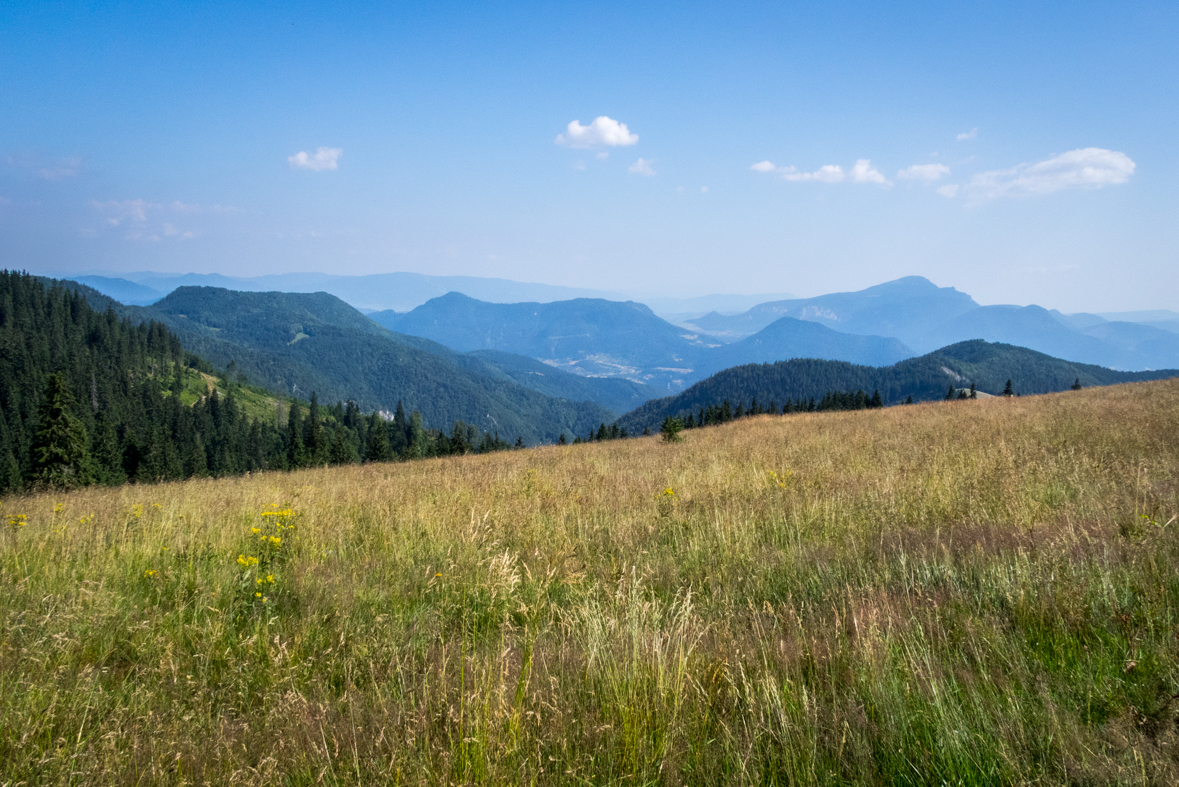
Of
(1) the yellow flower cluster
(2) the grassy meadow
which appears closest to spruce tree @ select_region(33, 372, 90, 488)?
(2) the grassy meadow

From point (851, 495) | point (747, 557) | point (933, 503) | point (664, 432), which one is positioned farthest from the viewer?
point (664, 432)

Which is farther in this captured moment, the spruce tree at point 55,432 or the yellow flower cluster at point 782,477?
the spruce tree at point 55,432

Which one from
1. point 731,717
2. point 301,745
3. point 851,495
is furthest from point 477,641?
point 851,495

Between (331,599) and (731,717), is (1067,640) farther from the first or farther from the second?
(331,599)

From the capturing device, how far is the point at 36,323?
5157 inches

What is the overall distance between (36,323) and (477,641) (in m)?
191

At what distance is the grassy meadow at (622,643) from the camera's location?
78.5 inches

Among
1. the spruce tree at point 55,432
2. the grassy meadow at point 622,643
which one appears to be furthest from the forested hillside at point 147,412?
the grassy meadow at point 622,643

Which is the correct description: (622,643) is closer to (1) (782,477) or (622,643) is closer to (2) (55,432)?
(1) (782,477)

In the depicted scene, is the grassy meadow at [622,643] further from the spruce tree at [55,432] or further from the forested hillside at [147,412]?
the forested hillside at [147,412]

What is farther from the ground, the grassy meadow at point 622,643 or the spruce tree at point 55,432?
the grassy meadow at point 622,643

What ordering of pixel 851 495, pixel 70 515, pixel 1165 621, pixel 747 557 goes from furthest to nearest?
1. pixel 70 515
2. pixel 851 495
3. pixel 747 557
4. pixel 1165 621

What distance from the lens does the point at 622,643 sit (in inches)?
104

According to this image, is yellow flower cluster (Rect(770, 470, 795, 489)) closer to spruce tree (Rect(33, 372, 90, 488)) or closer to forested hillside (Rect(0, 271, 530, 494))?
spruce tree (Rect(33, 372, 90, 488))
